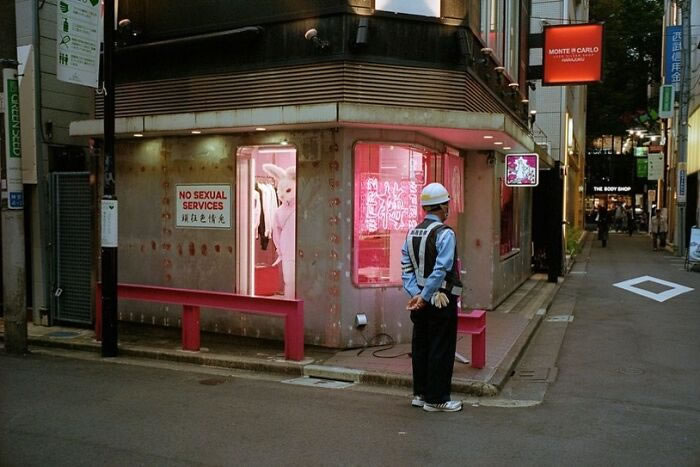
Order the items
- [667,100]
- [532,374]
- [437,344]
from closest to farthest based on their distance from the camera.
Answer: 1. [437,344]
2. [532,374]
3. [667,100]

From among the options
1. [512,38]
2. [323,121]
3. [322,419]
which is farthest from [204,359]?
[512,38]

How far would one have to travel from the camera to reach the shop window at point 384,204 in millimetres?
9406

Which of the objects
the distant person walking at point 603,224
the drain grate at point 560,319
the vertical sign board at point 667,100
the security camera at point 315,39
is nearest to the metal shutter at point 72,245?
the security camera at point 315,39

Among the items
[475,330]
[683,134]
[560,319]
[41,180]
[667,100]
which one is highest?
[667,100]

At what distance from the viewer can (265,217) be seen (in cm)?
1041

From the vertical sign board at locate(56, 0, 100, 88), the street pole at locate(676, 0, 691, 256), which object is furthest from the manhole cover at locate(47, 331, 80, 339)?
the street pole at locate(676, 0, 691, 256)

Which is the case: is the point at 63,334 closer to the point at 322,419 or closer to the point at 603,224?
the point at 322,419

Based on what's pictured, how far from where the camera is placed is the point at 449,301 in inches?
257

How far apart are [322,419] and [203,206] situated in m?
5.10

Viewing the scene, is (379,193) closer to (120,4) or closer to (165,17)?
(165,17)

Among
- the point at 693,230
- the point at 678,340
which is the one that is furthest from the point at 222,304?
the point at 693,230

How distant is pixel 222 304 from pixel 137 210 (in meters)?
3.19

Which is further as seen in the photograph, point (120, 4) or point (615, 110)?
point (615, 110)

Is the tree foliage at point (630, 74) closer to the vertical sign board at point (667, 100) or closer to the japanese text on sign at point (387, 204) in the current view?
the vertical sign board at point (667, 100)
